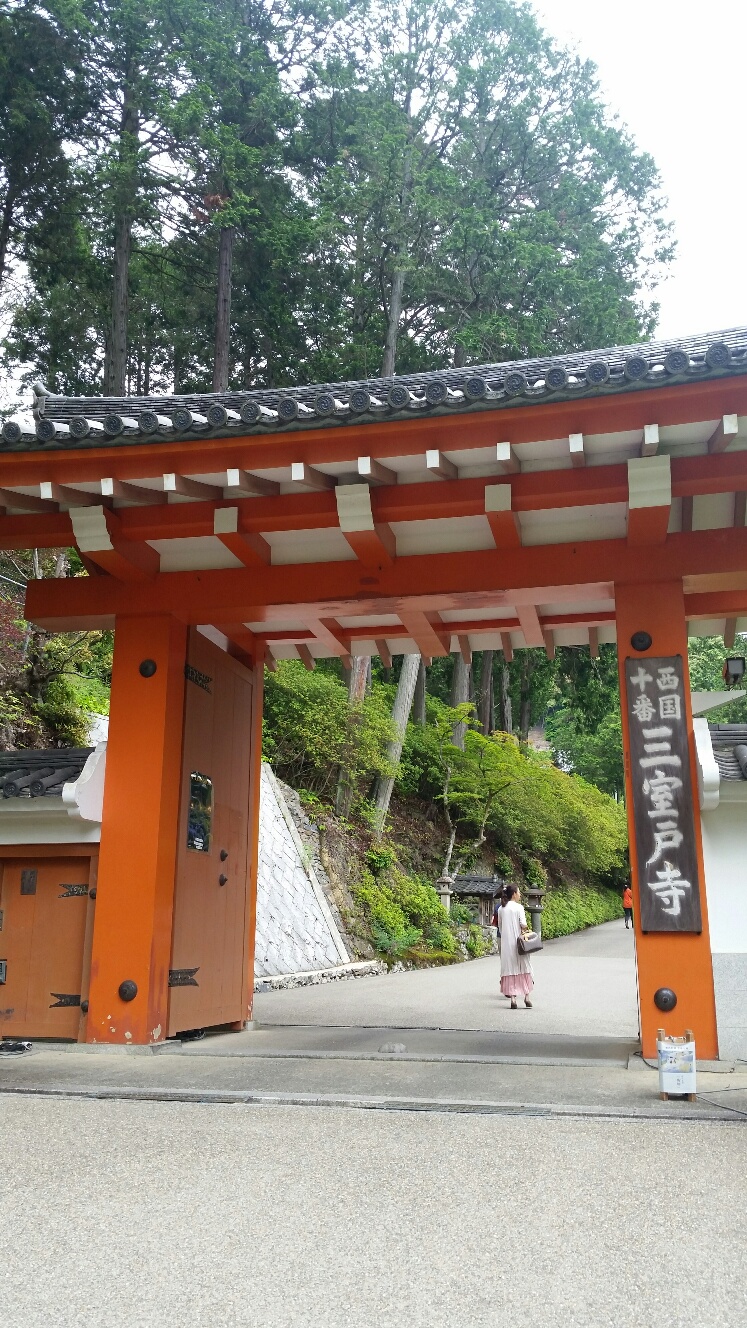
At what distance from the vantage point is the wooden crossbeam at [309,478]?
606cm

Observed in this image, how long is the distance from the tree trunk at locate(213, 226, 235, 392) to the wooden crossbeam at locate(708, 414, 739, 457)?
1493 cm

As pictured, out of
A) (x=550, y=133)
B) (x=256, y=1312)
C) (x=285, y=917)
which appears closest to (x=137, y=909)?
(x=256, y=1312)

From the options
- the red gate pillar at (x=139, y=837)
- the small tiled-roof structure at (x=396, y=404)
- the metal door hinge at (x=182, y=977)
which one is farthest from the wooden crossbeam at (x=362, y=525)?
the metal door hinge at (x=182, y=977)

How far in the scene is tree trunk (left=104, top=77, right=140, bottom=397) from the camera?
17.6 meters

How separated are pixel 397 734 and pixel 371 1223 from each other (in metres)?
16.9

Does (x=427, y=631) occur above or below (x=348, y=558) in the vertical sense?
below

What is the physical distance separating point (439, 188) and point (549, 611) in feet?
52.2

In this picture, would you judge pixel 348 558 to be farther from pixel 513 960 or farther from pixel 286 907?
pixel 286 907

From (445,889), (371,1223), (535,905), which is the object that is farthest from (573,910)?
(371,1223)

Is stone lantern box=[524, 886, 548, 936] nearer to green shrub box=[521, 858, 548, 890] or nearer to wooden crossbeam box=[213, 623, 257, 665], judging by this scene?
green shrub box=[521, 858, 548, 890]

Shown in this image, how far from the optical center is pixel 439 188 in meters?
20.7

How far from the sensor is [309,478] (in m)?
6.24

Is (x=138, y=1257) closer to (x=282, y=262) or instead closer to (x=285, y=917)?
(x=285, y=917)

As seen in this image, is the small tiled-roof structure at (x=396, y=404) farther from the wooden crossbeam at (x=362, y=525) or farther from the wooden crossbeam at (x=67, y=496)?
the wooden crossbeam at (x=362, y=525)
